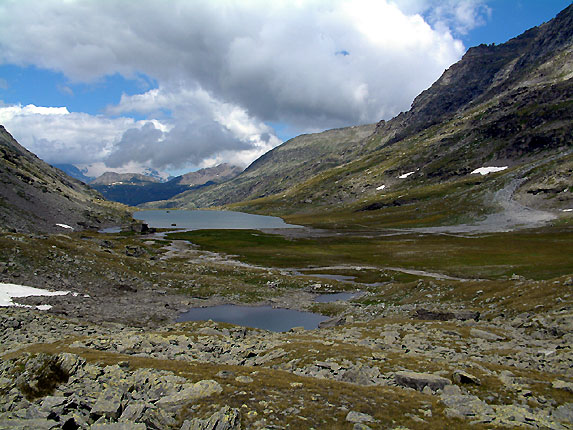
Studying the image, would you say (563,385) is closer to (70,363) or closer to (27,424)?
(27,424)

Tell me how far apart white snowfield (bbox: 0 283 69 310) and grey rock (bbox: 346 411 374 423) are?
43.6m

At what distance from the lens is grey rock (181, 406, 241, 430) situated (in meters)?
14.3

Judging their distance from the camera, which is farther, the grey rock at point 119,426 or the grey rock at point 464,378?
the grey rock at point 464,378

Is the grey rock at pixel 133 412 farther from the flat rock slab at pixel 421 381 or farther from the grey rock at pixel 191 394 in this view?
the flat rock slab at pixel 421 381

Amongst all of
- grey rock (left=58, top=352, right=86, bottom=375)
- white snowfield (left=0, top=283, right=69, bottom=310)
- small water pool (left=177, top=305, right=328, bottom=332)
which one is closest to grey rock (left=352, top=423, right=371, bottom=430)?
grey rock (left=58, top=352, right=86, bottom=375)

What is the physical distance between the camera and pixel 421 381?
2031cm

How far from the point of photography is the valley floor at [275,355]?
51.5 ft

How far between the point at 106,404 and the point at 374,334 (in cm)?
2771

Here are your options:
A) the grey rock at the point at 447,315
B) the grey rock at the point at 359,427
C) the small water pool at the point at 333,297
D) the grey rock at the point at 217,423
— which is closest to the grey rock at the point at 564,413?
Result: the grey rock at the point at 359,427

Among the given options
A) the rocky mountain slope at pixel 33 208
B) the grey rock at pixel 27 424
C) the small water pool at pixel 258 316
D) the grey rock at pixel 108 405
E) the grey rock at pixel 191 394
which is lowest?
the small water pool at pixel 258 316

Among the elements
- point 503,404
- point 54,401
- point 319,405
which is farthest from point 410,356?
point 54,401

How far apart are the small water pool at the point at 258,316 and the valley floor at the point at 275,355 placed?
2.69 metres

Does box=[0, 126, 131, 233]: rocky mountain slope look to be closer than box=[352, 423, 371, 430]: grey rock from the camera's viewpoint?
No

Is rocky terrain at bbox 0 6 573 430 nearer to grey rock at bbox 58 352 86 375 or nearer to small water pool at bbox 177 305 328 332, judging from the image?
grey rock at bbox 58 352 86 375
